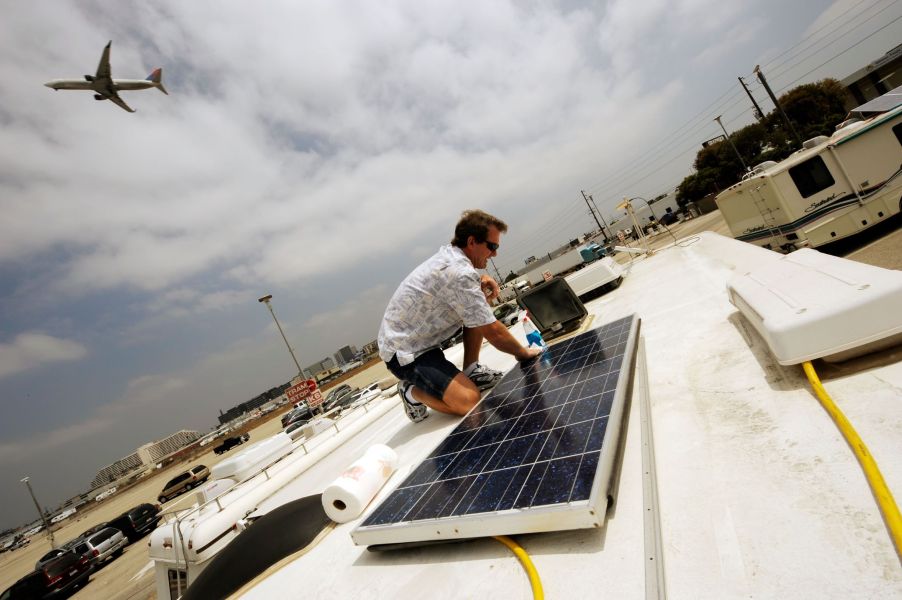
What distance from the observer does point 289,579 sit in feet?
6.98

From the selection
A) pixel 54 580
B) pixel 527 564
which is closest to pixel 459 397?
pixel 527 564

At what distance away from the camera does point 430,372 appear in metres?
3.49

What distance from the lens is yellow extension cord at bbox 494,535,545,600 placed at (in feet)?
3.99

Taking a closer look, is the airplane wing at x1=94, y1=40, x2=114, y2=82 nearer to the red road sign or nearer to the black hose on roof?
the red road sign

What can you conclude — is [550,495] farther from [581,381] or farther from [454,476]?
[581,381]

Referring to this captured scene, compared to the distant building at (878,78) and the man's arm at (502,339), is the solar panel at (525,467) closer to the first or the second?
the man's arm at (502,339)

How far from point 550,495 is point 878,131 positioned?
1404cm

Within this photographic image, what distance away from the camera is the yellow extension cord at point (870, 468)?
0.94m

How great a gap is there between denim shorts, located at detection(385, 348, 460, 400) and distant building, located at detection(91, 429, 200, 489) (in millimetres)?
→ 117809

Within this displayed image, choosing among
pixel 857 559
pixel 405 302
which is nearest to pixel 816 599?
pixel 857 559

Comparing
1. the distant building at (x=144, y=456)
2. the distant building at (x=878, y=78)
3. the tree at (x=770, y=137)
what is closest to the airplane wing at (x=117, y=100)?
the tree at (x=770, y=137)

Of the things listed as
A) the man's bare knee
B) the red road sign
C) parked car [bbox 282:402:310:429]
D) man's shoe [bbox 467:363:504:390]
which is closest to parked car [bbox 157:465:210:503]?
parked car [bbox 282:402:310:429]

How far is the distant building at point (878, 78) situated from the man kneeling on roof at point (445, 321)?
199 feet

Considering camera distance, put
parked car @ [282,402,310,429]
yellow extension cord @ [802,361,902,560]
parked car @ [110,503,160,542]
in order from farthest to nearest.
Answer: parked car @ [282,402,310,429] → parked car @ [110,503,160,542] → yellow extension cord @ [802,361,902,560]
